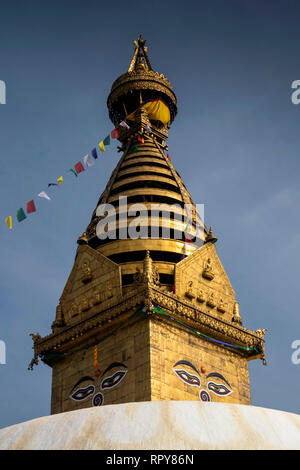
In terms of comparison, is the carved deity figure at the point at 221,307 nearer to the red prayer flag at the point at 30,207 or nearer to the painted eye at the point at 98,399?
the painted eye at the point at 98,399

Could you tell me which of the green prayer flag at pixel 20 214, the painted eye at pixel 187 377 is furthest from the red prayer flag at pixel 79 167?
the painted eye at pixel 187 377

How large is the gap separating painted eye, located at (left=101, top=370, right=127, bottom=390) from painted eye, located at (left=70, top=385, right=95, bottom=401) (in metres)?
0.76

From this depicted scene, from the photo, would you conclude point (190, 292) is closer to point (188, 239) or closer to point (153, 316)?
point (153, 316)

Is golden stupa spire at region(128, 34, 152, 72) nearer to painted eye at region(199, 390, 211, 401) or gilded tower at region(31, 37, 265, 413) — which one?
gilded tower at region(31, 37, 265, 413)

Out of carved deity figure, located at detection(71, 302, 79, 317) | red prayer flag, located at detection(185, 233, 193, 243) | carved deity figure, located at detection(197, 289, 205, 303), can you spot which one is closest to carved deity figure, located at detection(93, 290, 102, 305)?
carved deity figure, located at detection(71, 302, 79, 317)

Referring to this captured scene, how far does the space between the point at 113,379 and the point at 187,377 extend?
300cm

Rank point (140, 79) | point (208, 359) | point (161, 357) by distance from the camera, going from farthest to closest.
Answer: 1. point (140, 79)
2. point (208, 359)
3. point (161, 357)

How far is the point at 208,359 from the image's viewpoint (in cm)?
2758

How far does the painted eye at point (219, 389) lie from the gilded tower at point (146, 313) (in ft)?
0.16

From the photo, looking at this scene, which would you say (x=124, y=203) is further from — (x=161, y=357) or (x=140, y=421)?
(x=140, y=421)

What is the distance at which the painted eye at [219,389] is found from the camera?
26938mm

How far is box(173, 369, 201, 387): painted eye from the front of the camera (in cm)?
2584
